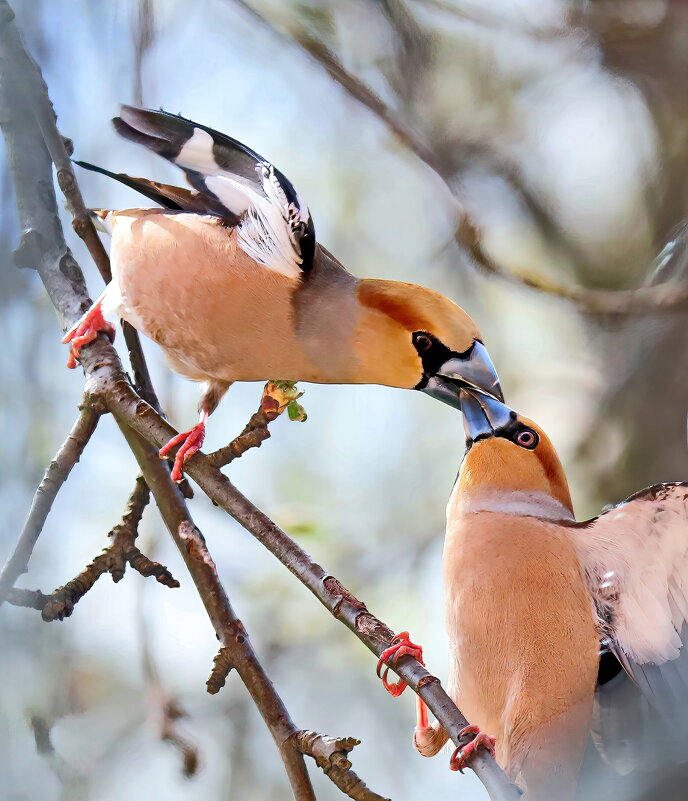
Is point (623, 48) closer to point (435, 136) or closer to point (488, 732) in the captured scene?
point (435, 136)

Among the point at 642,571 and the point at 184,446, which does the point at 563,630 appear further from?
the point at 184,446

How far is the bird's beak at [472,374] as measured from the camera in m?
0.72

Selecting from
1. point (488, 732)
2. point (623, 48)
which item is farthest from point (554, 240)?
point (488, 732)

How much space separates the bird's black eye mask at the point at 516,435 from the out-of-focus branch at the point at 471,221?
211 mm

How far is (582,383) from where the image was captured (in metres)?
0.89

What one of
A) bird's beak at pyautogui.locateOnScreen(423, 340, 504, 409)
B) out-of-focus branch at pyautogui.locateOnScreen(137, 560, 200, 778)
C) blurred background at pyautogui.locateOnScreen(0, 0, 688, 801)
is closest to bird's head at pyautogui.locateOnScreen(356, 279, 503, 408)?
bird's beak at pyautogui.locateOnScreen(423, 340, 504, 409)

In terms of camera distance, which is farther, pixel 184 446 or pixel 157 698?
pixel 157 698

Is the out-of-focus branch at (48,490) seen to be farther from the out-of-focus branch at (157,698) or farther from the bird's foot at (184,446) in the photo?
the out-of-focus branch at (157,698)

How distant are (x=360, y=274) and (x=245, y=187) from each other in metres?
0.20

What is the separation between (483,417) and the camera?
2.44 feet

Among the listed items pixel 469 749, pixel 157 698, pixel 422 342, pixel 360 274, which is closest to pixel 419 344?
pixel 422 342

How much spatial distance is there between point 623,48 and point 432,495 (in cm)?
54

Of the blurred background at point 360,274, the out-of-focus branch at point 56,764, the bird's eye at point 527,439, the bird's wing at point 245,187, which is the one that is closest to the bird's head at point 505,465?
the bird's eye at point 527,439

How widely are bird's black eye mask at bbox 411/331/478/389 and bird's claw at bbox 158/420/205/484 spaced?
0.69 ft
